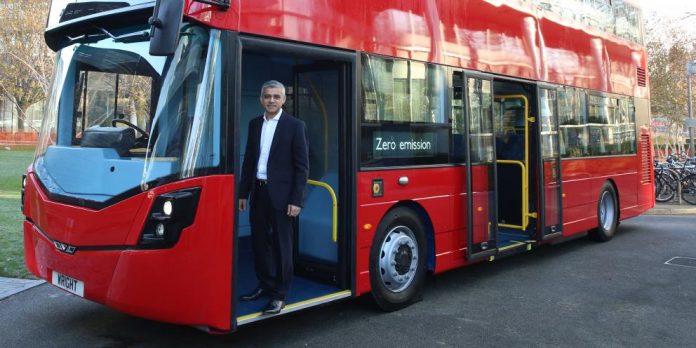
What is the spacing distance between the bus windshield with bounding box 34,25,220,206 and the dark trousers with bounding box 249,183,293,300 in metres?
0.76

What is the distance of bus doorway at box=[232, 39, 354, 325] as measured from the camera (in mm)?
4809

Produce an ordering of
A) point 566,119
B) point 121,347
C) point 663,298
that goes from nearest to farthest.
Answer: point 121,347 < point 663,298 < point 566,119

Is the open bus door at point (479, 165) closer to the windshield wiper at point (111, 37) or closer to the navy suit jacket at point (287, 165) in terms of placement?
the navy suit jacket at point (287, 165)

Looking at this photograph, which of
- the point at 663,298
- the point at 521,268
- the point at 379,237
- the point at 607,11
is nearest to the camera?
the point at 379,237

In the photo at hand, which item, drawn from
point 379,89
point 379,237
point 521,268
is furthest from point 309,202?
point 521,268

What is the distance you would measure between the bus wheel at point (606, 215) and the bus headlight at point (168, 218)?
23.3 ft

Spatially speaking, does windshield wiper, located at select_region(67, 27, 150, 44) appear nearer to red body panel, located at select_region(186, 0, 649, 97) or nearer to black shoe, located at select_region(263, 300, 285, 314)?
red body panel, located at select_region(186, 0, 649, 97)

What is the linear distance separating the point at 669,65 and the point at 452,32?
27487mm

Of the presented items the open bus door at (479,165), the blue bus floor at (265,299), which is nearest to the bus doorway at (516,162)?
the open bus door at (479,165)

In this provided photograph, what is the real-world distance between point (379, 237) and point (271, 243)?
106 centimetres

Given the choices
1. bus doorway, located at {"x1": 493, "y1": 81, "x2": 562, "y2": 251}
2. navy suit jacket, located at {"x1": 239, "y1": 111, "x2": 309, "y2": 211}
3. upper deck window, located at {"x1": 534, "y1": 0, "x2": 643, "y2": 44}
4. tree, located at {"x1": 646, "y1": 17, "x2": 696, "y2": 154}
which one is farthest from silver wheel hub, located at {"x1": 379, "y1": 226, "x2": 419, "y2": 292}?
tree, located at {"x1": 646, "y1": 17, "x2": 696, "y2": 154}

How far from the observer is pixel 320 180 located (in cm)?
532

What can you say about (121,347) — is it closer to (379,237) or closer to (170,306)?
(170,306)

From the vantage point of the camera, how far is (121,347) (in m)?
4.44
